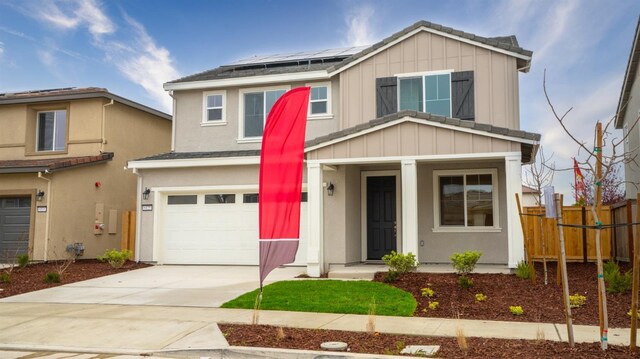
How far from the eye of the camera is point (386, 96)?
631 inches

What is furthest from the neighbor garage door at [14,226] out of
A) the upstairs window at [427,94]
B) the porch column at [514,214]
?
the porch column at [514,214]

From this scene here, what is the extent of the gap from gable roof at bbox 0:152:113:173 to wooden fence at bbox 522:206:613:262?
1342cm

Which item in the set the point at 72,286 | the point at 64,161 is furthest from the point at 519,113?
the point at 64,161

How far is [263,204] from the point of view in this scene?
895 cm

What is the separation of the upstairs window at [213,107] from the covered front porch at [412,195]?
4972 millimetres

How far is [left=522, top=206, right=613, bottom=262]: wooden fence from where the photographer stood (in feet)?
50.1

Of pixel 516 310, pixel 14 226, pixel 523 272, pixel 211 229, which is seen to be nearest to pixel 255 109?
pixel 211 229

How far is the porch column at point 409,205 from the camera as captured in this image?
1334 cm

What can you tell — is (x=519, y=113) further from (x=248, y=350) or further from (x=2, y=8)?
(x=2, y=8)

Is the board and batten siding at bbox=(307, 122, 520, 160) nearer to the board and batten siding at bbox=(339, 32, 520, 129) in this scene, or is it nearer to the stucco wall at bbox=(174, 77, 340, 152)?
the board and batten siding at bbox=(339, 32, 520, 129)

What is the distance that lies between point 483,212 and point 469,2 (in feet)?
17.9

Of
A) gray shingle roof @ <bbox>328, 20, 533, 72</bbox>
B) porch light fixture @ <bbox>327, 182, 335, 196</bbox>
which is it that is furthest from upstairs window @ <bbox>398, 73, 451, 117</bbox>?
porch light fixture @ <bbox>327, 182, 335, 196</bbox>

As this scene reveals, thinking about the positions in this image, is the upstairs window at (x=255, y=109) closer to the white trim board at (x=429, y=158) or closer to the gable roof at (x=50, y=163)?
the white trim board at (x=429, y=158)

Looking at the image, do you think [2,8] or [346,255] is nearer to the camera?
[346,255]
